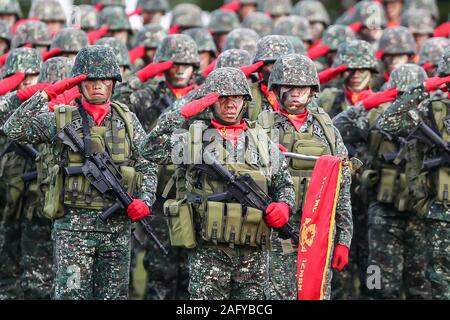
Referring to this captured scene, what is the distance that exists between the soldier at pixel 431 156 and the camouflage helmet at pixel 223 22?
681 centimetres

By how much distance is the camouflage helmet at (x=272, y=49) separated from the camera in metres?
15.4

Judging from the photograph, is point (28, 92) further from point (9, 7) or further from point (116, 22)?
point (9, 7)

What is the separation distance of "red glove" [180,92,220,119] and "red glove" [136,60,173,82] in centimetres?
326

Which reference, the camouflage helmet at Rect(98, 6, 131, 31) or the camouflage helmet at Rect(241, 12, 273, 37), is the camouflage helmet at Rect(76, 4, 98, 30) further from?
the camouflage helmet at Rect(241, 12, 273, 37)

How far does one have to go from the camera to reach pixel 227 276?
13234 mm

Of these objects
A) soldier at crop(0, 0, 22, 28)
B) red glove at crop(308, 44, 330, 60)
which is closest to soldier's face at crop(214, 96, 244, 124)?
red glove at crop(308, 44, 330, 60)

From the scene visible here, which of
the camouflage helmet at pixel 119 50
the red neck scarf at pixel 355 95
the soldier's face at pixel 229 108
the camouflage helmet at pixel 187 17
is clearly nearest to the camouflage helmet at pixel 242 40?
the camouflage helmet at pixel 119 50

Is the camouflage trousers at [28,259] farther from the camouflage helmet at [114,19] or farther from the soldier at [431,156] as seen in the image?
the camouflage helmet at [114,19]

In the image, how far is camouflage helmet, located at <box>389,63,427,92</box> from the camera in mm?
16219

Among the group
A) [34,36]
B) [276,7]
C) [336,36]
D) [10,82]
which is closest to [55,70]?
[10,82]

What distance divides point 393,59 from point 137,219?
20.3 feet

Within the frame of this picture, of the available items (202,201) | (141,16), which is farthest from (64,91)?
(141,16)

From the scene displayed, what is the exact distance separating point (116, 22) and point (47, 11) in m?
1.03

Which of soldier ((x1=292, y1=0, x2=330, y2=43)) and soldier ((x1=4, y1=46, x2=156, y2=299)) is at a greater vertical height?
soldier ((x1=292, y1=0, x2=330, y2=43))
